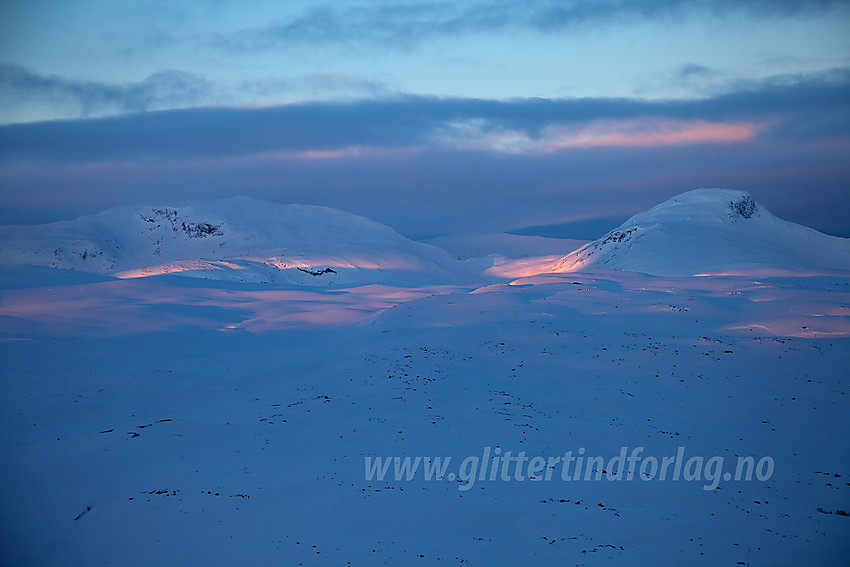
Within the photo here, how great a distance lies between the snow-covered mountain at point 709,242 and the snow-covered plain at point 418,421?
1273 inches

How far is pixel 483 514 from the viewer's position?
1493cm

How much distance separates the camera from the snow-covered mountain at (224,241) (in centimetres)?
13338

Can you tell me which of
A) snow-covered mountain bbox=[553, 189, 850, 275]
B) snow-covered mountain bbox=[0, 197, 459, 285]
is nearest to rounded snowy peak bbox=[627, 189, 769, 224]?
snow-covered mountain bbox=[553, 189, 850, 275]

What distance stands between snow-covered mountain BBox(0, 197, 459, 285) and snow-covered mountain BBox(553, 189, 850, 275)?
41.8m

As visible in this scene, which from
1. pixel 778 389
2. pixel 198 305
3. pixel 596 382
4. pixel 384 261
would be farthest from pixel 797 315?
pixel 384 261

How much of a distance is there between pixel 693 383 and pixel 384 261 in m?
111

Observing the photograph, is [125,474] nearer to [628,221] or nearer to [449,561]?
[449,561]

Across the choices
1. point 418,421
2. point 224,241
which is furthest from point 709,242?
point 224,241

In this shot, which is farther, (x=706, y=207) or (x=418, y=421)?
(x=706, y=207)

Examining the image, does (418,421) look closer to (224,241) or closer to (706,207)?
(706,207)

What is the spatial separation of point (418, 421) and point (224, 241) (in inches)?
5728

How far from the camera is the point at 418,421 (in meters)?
22.2

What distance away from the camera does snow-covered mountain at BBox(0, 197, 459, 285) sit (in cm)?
13338

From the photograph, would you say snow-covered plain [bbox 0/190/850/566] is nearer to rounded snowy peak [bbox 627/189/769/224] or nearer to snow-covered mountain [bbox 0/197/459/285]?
rounded snowy peak [bbox 627/189/769/224]
